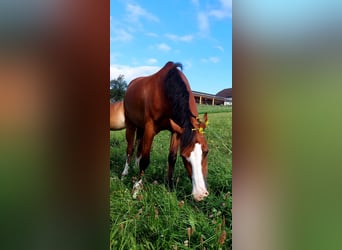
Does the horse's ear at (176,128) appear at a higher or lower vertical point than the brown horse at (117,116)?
lower

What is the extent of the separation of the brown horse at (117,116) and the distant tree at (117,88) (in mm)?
28

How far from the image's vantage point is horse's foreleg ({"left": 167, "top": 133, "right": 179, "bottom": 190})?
1.27 m

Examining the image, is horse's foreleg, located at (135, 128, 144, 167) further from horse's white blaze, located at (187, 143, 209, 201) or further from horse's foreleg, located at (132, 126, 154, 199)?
horse's white blaze, located at (187, 143, 209, 201)

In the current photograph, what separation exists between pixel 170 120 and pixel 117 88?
285mm

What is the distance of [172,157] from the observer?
127cm

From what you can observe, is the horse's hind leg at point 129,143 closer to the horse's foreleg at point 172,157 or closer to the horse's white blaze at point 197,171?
the horse's foreleg at point 172,157

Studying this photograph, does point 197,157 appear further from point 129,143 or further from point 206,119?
point 129,143
